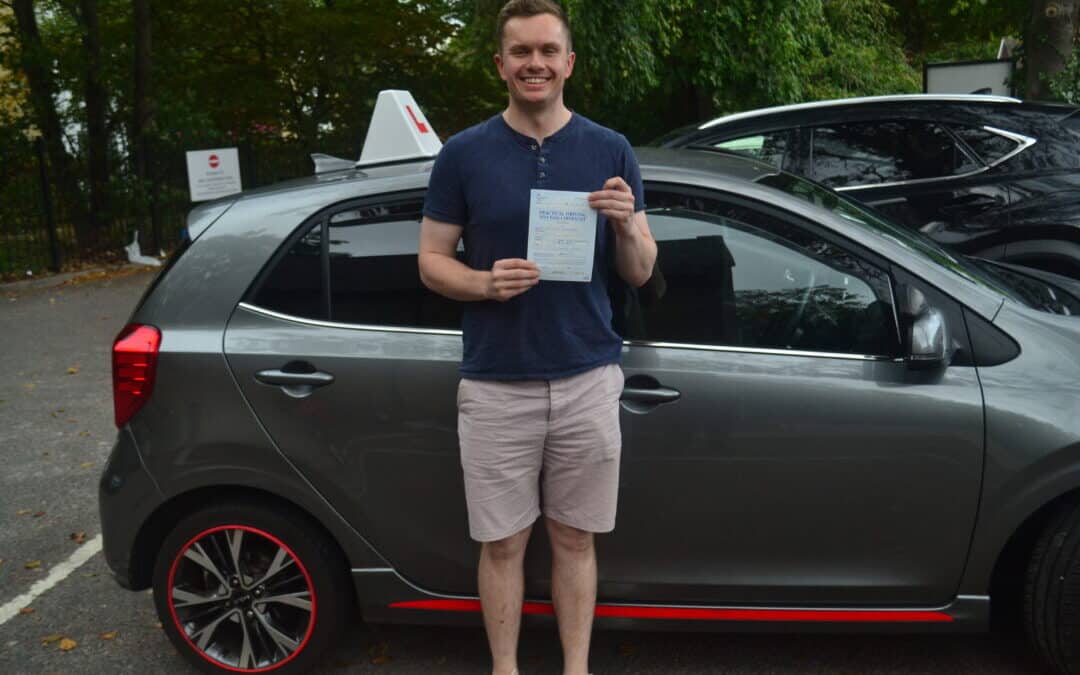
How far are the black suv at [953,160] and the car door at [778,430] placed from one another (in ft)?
10.1

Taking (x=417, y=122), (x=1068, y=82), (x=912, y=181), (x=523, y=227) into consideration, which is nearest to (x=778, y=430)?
(x=523, y=227)

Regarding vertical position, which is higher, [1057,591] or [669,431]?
[669,431]

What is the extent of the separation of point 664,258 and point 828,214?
484 mm

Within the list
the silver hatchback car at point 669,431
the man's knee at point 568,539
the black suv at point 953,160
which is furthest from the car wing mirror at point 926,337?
the black suv at point 953,160

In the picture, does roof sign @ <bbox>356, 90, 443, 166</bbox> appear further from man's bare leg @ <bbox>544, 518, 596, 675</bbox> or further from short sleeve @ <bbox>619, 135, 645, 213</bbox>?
man's bare leg @ <bbox>544, 518, 596, 675</bbox>

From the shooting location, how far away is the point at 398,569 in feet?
11.0

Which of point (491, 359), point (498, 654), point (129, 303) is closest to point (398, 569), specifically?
point (498, 654)

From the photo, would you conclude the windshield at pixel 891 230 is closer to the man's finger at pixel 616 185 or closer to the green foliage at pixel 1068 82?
the man's finger at pixel 616 185

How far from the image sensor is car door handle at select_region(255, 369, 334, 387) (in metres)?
3.24

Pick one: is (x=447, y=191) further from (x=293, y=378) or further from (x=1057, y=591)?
(x=1057, y=591)

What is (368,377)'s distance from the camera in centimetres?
322

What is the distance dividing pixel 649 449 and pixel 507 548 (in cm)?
48

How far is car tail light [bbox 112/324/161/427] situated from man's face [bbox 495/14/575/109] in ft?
4.52

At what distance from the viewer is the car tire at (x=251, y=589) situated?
337cm
